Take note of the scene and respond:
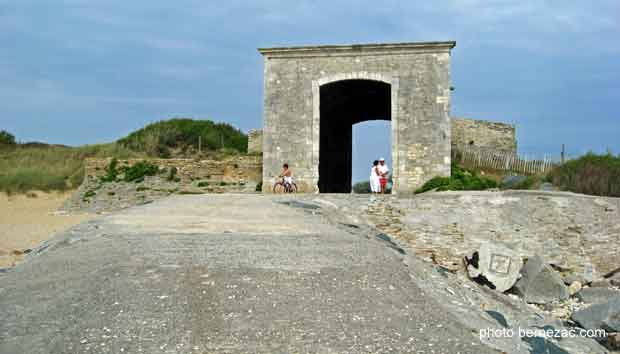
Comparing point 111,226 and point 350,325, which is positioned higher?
point 111,226

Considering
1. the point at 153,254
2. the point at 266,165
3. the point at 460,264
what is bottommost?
the point at 460,264

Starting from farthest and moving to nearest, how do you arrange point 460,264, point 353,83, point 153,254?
point 353,83, point 460,264, point 153,254

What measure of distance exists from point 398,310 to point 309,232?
9.91 ft

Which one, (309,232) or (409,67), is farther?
(409,67)

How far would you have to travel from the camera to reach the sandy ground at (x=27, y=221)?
41.2 ft

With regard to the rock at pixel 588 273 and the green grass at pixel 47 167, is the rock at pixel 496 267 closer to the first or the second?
the rock at pixel 588 273

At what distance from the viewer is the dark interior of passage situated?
59.9ft

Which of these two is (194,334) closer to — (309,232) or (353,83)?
(309,232)

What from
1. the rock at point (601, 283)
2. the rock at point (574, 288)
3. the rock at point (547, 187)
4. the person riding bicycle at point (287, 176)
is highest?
the person riding bicycle at point (287, 176)

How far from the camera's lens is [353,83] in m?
17.8

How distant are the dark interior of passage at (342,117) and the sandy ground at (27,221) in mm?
8191

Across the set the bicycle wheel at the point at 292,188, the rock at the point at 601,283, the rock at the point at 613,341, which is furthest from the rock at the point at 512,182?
the rock at the point at 613,341

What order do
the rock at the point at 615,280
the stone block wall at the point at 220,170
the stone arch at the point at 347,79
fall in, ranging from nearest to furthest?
1. the rock at the point at 615,280
2. the stone arch at the point at 347,79
3. the stone block wall at the point at 220,170

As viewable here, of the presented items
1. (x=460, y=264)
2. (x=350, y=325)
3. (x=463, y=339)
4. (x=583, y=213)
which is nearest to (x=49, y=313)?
(x=350, y=325)
